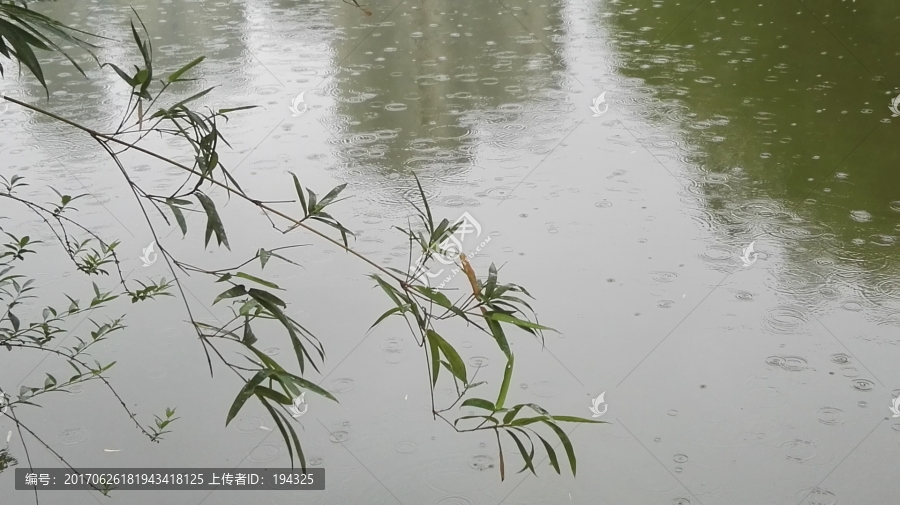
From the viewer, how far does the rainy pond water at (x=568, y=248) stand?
215 cm

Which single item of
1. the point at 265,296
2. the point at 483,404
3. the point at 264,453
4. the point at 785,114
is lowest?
the point at 264,453

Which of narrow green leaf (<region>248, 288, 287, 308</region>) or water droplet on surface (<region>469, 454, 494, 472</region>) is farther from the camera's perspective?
water droplet on surface (<region>469, 454, 494, 472</region>)

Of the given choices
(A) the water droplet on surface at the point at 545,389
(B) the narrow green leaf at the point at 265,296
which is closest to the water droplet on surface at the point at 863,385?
(A) the water droplet on surface at the point at 545,389

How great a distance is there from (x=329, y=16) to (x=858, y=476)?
528cm

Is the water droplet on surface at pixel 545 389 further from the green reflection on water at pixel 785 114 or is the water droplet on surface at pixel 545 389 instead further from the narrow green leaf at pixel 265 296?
the narrow green leaf at pixel 265 296

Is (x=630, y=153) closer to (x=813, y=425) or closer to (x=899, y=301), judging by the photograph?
(x=899, y=301)

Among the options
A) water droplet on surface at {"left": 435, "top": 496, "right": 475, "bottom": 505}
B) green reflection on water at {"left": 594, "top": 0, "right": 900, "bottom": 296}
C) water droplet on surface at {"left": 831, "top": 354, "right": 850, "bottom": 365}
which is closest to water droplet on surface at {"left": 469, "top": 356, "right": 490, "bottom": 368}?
water droplet on surface at {"left": 435, "top": 496, "right": 475, "bottom": 505}

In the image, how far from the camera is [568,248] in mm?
3043

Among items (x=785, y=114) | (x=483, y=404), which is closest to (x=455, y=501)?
(x=483, y=404)

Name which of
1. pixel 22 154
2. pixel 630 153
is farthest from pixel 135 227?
pixel 630 153

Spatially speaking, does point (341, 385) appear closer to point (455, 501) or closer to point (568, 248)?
point (455, 501)

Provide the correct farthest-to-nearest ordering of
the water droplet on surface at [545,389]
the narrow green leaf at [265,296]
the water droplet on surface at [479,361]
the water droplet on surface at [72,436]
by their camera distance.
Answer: the water droplet on surface at [479,361] → the water droplet on surface at [545,389] → the water droplet on surface at [72,436] → the narrow green leaf at [265,296]

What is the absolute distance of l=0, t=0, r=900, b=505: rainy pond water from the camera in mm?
2150

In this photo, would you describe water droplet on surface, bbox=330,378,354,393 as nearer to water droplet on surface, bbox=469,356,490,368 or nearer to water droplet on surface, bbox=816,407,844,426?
water droplet on surface, bbox=469,356,490,368
